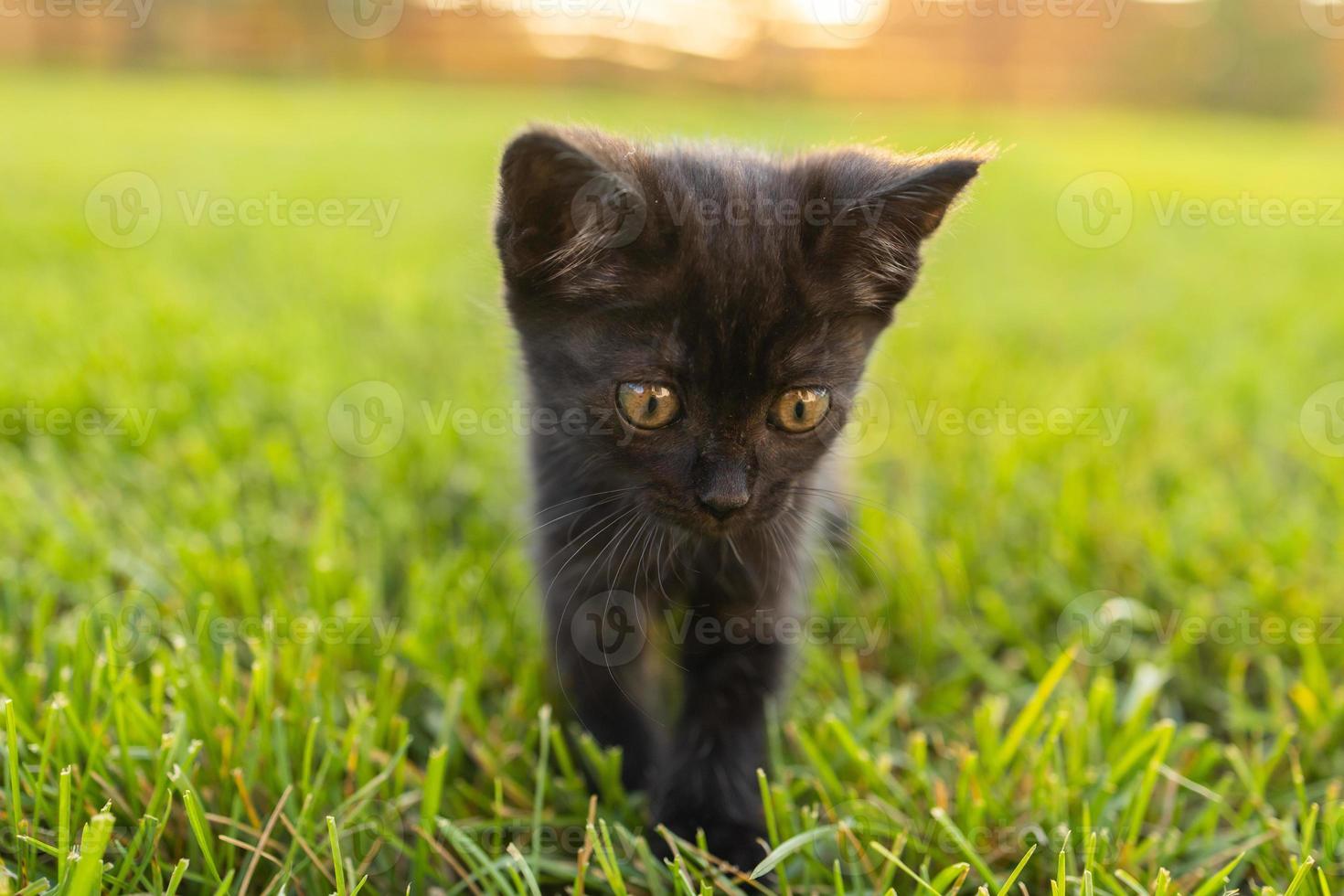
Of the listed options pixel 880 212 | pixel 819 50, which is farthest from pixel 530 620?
pixel 819 50

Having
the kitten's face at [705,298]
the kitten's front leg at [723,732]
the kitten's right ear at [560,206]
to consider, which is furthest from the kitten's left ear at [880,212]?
the kitten's front leg at [723,732]

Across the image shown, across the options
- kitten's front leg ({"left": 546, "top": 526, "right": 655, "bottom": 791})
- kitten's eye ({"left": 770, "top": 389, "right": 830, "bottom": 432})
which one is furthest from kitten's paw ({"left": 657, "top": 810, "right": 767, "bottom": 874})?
kitten's eye ({"left": 770, "top": 389, "right": 830, "bottom": 432})

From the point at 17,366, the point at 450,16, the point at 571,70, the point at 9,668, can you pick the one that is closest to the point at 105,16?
the point at 450,16

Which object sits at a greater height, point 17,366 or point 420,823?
point 17,366

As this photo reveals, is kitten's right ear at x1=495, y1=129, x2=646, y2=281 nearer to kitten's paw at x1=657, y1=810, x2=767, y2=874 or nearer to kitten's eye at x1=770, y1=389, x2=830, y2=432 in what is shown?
kitten's eye at x1=770, y1=389, x2=830, y2=432

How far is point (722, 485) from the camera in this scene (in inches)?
66.4

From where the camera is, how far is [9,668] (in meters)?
1.99

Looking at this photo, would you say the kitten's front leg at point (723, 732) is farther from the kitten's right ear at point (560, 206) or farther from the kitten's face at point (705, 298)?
the kitten's right ear at point (560, 206)

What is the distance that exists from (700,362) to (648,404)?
133 millimetres

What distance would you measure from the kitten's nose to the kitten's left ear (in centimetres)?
45

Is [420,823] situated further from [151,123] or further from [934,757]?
[151,123]

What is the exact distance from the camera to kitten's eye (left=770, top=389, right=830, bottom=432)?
1.80m

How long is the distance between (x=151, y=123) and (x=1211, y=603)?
1314 cm

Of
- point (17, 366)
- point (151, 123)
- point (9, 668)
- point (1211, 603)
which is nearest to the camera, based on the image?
point (9, 668)
